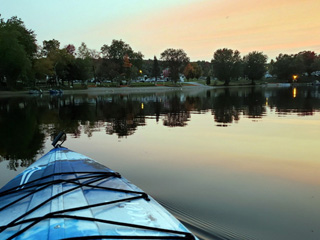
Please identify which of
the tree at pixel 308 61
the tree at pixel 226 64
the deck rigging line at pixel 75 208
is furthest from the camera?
the tree at pixel 308 61

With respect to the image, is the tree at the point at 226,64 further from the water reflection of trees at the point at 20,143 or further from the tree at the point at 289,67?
the water reflection of trees at the point at 20,143

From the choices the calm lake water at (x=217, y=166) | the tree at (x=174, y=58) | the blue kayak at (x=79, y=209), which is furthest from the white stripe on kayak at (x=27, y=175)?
the tree at (x=174, y=58)

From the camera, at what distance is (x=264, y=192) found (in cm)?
554

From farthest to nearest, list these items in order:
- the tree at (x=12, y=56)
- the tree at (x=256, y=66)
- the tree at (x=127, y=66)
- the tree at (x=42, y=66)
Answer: the tree at (x=256, y=66) → the tree at (x=127, y=66) → the tree at (x=42, y=66) → the tree at (x=12, y=56)

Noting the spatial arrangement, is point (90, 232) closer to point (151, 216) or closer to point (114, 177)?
point (151, 216)

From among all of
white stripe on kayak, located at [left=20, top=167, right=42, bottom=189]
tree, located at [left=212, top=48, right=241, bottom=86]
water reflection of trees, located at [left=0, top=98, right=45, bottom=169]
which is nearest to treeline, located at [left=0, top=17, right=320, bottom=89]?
tree, located at [left=212, top=48, right=241, bottom=86]

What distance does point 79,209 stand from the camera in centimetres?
316

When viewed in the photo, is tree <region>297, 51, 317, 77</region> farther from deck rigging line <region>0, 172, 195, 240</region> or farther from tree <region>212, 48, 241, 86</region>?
deck rigging line <region>0, 172, 195, 240</region>

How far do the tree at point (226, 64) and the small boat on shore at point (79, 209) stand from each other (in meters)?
110

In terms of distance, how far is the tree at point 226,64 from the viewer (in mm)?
108375

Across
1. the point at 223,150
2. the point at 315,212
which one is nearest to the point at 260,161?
the point at 223,150

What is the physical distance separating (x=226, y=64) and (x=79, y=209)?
11285cm

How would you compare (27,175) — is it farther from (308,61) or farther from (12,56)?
(308,61)

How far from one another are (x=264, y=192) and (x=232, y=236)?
194 cm
